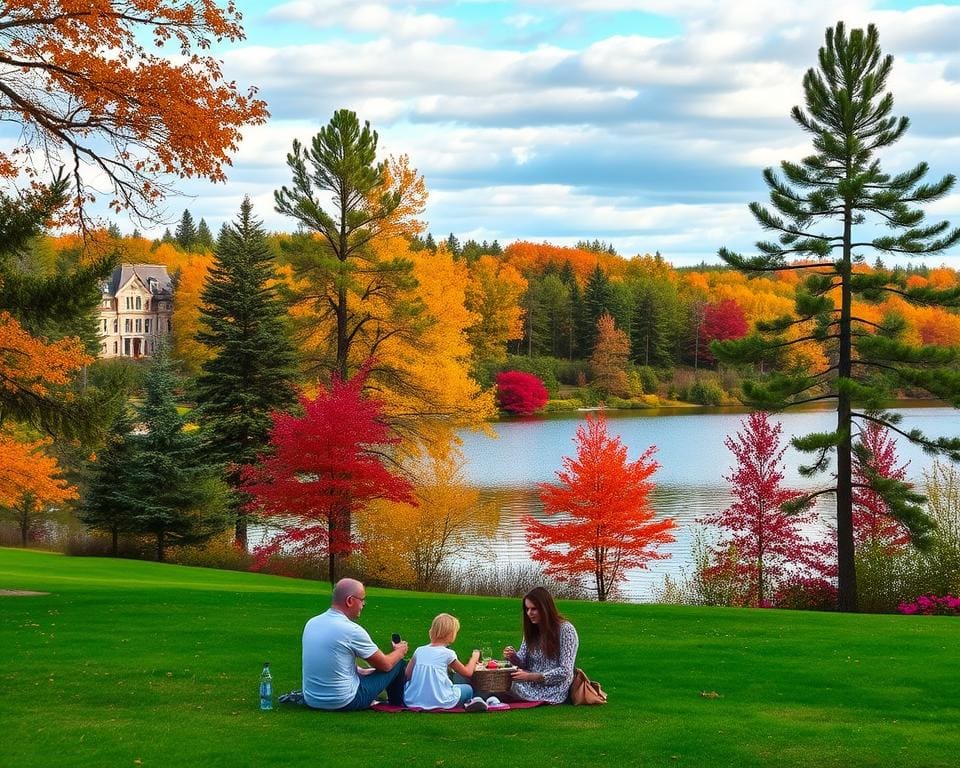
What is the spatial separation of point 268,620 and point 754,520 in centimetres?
1401

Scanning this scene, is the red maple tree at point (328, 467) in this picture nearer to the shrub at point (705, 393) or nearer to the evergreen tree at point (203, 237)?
the shrub at point (705, 393)

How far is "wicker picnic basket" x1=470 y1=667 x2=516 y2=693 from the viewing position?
928 centimetres

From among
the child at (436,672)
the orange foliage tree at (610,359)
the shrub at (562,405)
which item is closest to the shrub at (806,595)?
the child at (436,672)

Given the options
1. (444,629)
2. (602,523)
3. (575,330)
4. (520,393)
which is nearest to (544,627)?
(444,629)

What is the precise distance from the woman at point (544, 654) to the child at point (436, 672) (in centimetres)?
49

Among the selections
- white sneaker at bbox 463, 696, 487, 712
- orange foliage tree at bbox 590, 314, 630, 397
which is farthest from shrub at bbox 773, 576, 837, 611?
orange foliage tree at bbox 590, 314, 630, 397

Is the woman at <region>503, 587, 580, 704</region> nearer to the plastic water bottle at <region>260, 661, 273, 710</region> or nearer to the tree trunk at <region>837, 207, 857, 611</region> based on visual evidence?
the plastic water bottle at <region>260, 661, 273, 710</region>

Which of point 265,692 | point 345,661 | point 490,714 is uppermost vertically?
point 345,661

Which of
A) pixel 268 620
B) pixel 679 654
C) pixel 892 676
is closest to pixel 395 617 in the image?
pixel 268 620

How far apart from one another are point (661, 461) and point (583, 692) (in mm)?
40197

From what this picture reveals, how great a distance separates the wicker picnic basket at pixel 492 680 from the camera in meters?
9.28

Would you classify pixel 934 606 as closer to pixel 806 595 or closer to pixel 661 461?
pixel 806 595

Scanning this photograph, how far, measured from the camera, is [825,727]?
9062 mm

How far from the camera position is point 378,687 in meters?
9.09
